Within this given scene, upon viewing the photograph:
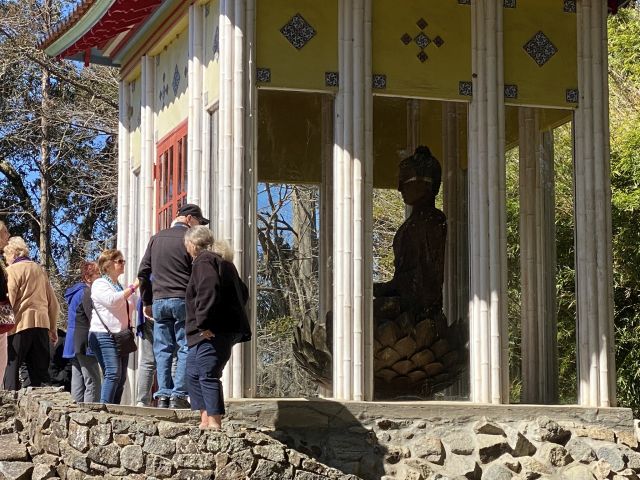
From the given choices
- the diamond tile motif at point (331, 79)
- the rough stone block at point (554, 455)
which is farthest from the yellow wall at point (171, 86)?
the rough stone block at point (554, 455)

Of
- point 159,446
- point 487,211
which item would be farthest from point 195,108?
point 159,446

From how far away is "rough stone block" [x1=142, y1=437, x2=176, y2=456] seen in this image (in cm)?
906

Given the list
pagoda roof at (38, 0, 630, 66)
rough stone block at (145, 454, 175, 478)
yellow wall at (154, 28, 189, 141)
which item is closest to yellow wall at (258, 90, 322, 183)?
yellow wall at (154, 28, 189, 141)

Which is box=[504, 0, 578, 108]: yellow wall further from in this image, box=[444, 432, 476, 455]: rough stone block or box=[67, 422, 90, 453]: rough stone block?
box=[67, 422, 90, 453]: rough stone block

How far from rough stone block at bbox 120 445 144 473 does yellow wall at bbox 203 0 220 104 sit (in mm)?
3595

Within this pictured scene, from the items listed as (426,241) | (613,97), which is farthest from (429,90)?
(613,97)

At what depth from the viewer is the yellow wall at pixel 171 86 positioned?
12891mm

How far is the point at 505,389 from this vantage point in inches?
455

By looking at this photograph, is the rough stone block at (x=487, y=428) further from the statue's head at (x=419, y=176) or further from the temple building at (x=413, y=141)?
the statue's head at (x=419, y=176)

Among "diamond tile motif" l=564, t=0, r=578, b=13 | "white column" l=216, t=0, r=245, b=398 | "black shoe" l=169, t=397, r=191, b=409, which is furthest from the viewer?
"diamond tile motif" l=564, t=0, r=578, b=13

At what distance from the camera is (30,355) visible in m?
11.8

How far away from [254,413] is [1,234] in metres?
2.83

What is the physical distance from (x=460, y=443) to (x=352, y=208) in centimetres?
213

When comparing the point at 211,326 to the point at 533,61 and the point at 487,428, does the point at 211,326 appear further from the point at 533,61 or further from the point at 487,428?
the point at 533,61
